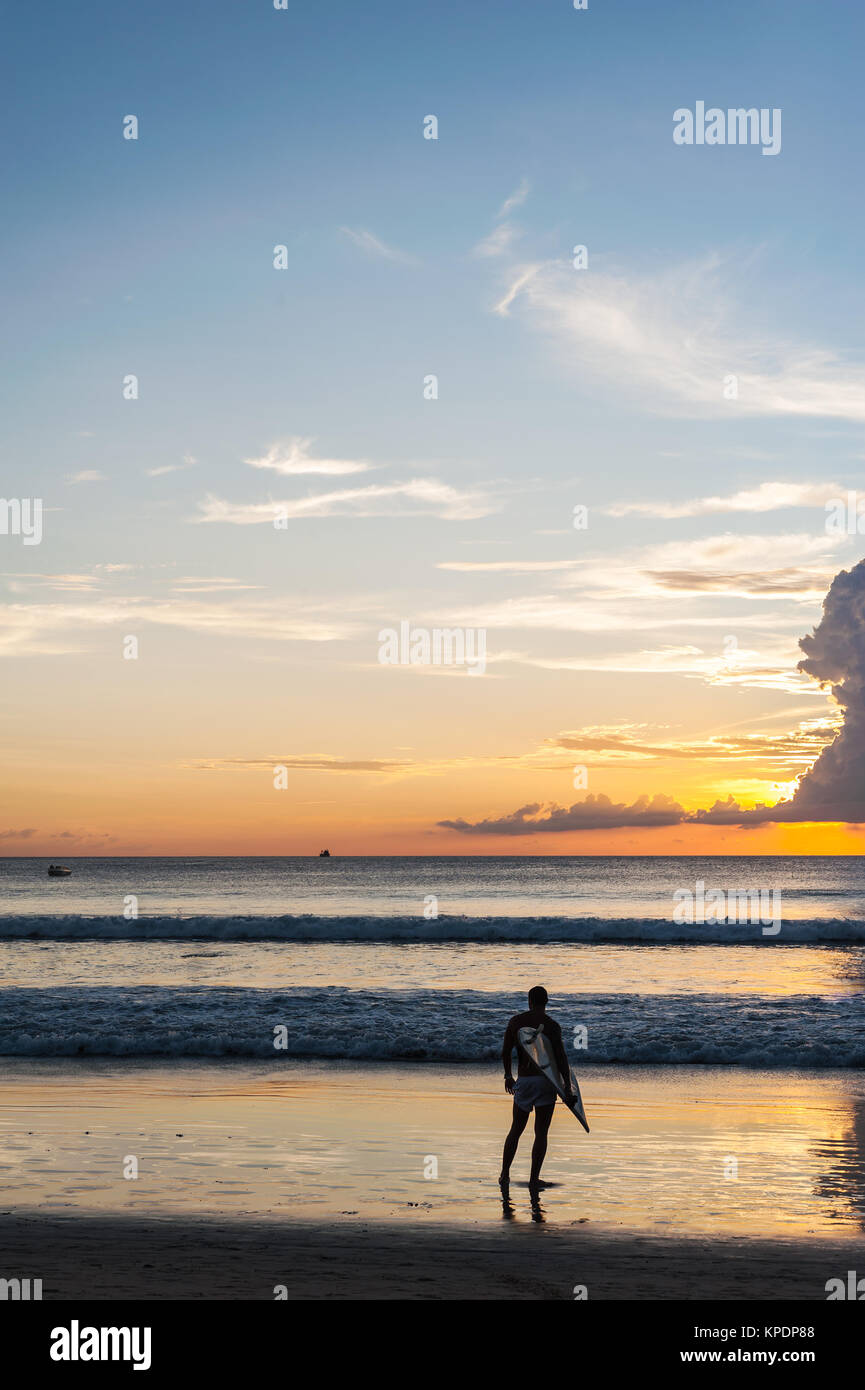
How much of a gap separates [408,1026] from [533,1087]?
39.0 feet

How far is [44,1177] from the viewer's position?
12109mm

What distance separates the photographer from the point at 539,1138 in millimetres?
11766

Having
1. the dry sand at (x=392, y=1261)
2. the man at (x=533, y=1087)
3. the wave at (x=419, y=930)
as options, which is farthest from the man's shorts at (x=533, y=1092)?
the wave at (x=419, y=930)

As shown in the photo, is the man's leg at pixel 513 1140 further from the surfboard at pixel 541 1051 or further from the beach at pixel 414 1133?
the surfboard at pixel 541 1051

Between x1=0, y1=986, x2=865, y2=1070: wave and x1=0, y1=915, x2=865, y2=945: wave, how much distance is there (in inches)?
823

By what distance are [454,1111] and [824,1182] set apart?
18.0ft

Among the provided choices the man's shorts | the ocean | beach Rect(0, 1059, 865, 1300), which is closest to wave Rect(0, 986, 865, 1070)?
the ocean

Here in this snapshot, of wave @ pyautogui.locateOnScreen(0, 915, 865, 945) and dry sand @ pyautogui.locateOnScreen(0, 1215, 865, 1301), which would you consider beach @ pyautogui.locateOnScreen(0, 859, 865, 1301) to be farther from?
wave @ pyautogui.locateOnScreen(0, 915, 865, 945)

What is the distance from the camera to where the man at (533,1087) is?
38.2 ft

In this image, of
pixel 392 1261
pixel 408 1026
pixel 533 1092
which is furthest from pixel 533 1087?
pixel 408 1026

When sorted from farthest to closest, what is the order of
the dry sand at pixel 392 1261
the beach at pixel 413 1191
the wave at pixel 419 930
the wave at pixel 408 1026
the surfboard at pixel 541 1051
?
the wave at pixel 419 930, the wave at pixel 408 1026, the surfboard at pixel 541 1051, the beach at pixel 413 1191, the dry sand at pixel 392 1261

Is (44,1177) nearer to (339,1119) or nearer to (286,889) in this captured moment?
(339,1119)

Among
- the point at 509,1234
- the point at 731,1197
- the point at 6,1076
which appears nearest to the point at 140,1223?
the point at 509,1234

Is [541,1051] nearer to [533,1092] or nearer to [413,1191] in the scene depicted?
[533,1092]
